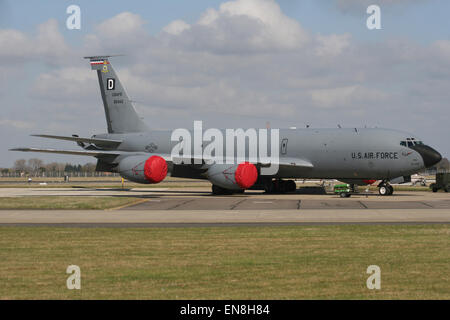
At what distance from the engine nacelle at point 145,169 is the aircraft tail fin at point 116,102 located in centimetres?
1069

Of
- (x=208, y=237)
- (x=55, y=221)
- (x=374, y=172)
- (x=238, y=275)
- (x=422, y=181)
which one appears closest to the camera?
(x=238, y=275)

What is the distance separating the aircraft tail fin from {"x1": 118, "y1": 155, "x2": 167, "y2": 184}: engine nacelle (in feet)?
35.1

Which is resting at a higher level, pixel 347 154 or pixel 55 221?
pixel 347 154

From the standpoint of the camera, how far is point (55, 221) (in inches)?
901

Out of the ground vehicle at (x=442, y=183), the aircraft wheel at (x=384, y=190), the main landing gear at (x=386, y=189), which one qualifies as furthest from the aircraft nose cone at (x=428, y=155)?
the ground vehicle at (x=442, y=183)

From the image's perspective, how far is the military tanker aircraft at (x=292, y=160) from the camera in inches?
1638

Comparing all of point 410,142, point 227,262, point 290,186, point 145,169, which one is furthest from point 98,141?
point 227,262

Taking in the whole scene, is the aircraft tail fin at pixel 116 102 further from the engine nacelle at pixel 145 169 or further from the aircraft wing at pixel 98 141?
the engine nacelle at pixel 145 169

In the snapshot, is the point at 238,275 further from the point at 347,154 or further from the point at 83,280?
the point at 347,154

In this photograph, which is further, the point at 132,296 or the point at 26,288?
the point at 26,288

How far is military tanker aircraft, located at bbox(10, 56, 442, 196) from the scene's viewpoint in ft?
136

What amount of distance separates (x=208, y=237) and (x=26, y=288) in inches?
308
